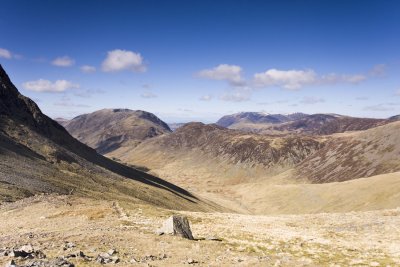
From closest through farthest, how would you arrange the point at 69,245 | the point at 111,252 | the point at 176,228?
1. the point at 111,252
2. the point at 69,245
3. the point at 176,228

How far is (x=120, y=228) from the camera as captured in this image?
36469 millimetres

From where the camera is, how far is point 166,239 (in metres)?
32.0

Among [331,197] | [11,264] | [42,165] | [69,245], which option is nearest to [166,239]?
[69,245]

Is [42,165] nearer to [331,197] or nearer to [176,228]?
[176,228]

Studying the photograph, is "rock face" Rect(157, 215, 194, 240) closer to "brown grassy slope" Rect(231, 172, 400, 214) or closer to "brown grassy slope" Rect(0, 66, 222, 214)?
"brown grassy slope" Rect(0, 66, 222, 214)

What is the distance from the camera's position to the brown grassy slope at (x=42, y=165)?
67.7 metres

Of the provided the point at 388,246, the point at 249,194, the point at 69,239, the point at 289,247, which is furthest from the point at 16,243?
the point at 249,194

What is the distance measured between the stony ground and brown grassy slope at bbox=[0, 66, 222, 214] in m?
13.7

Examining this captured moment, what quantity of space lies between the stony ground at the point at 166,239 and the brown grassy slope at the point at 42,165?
539 inches

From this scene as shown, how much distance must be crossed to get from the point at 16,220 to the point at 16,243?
15295 millimetres

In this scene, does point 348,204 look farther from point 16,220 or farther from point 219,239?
point 16,220

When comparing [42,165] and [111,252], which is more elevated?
[42,165]

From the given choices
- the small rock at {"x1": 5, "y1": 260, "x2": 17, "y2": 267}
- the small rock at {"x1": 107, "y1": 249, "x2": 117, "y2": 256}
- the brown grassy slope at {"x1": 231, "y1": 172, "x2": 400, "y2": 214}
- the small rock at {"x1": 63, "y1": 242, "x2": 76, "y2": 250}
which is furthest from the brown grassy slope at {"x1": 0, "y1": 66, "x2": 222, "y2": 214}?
the brown grassy slope at {"x1": 231, "y1": 172, "x2": 400, "y2": 214}

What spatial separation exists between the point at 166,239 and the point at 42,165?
206 ft
